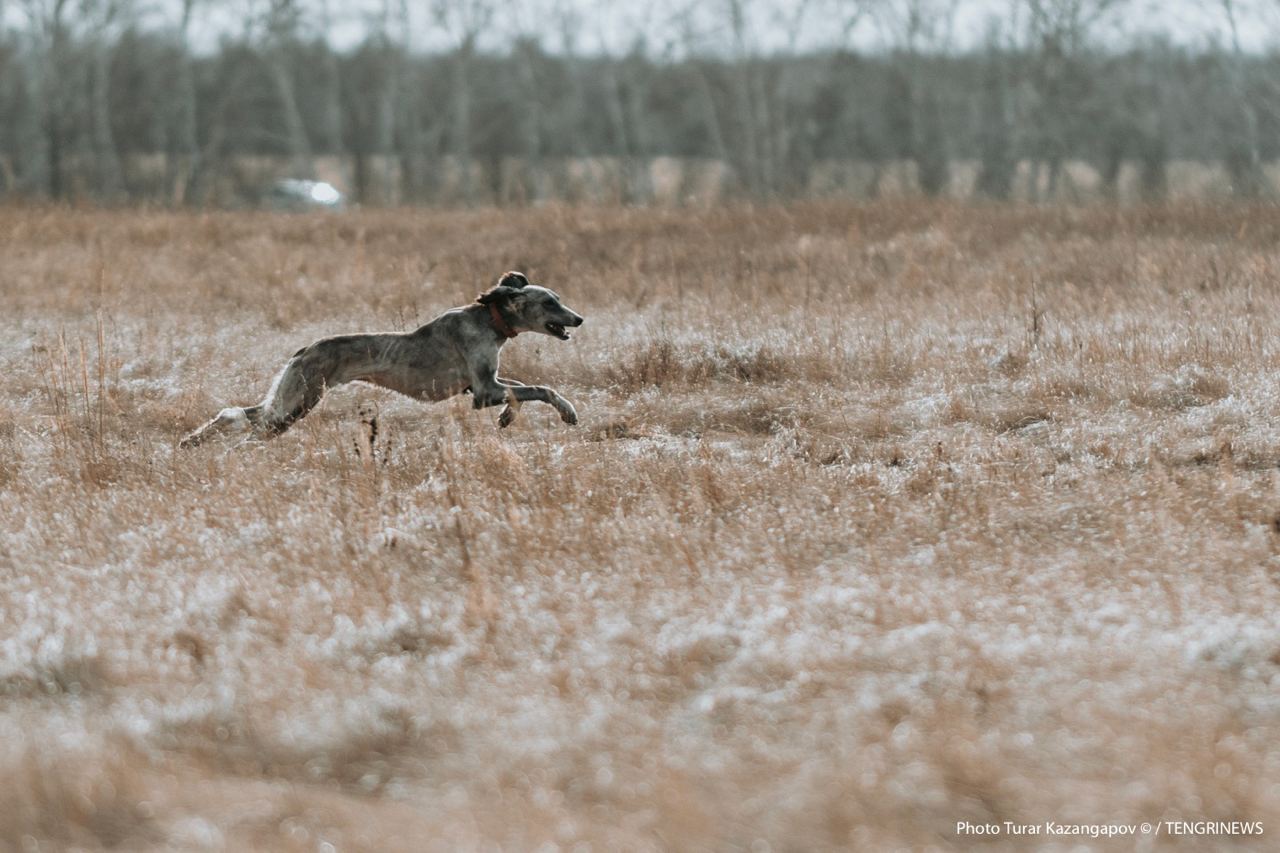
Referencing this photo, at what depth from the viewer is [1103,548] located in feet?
16.3

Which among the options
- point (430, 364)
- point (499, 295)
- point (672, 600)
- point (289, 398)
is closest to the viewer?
point (672, 600)

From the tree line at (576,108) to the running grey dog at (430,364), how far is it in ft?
79.1

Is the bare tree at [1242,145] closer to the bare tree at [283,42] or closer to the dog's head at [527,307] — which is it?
the dog's head at [527,307]

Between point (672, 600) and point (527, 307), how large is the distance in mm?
3141

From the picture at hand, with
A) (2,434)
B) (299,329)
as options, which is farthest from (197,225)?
(2,434)

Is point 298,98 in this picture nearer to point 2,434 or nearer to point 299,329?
point 299,329

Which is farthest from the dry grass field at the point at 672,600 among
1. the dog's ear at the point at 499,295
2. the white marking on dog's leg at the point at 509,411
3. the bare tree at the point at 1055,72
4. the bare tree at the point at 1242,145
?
the bare tree at the point at 1055,72

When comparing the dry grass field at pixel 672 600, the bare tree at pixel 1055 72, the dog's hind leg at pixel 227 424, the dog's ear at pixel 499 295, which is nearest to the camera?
the dry grass field at pixel 672 600

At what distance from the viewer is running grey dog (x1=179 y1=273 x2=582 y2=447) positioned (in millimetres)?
6836

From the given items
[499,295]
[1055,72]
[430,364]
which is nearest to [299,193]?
[1055,72]

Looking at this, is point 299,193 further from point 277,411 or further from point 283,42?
point 277,411

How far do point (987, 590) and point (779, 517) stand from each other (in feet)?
3.33

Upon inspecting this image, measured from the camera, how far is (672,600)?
455 centimetres

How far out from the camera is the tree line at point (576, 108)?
33.7m
